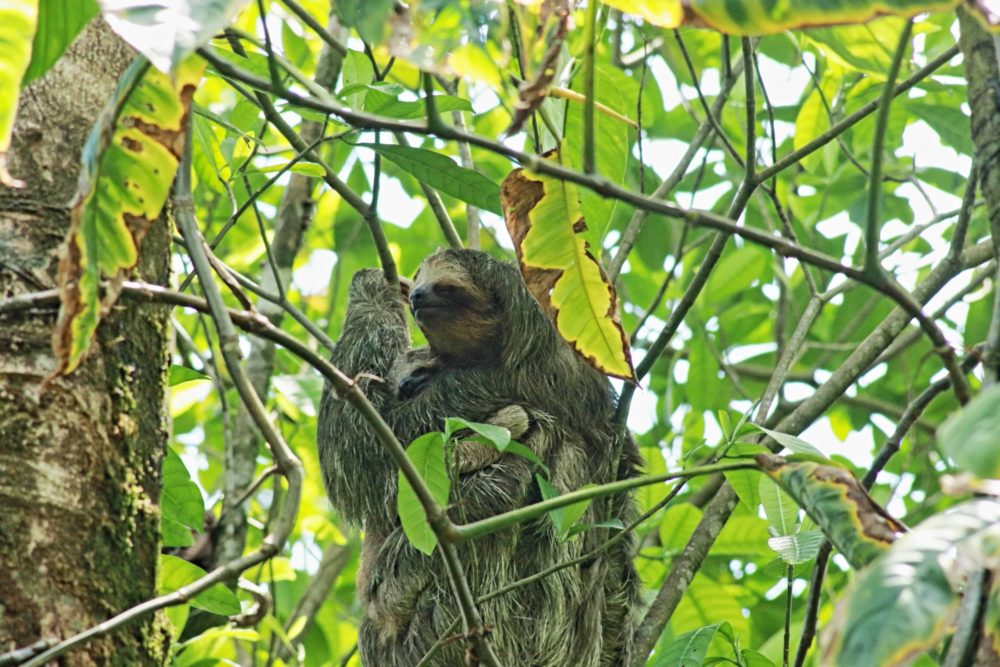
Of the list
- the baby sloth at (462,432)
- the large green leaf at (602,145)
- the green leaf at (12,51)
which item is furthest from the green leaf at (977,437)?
the baby sloth at (462,432)

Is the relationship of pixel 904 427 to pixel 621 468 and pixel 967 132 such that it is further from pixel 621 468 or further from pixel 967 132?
pixel 967 132

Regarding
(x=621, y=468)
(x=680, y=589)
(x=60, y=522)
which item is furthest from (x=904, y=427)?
(x=621, y=468)

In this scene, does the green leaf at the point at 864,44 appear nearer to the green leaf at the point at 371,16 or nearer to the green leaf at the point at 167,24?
the green leaf at the point at 371,16

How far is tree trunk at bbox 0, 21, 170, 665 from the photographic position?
2488 millimetres

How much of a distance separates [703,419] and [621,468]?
255 centimetres

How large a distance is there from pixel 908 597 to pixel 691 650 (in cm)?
263

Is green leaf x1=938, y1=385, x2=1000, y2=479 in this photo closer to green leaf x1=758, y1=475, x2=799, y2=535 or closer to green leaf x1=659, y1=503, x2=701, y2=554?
green leaf x1=758, y1=475, x2=799, y2=535

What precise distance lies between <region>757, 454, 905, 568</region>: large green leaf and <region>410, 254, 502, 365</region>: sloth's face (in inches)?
128

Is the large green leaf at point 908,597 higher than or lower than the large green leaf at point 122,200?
lower

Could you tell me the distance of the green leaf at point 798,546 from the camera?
407 cm

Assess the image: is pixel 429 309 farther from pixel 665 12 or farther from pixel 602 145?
pixel 665 12

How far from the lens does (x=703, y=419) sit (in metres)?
8.09

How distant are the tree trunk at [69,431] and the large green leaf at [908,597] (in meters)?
1.64

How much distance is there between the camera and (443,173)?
412 cm
